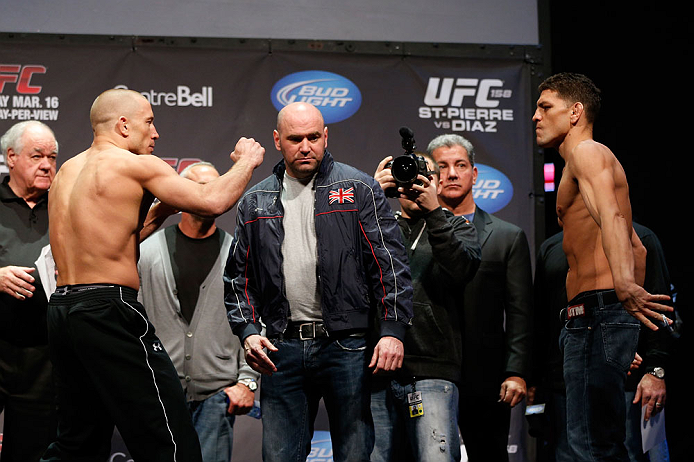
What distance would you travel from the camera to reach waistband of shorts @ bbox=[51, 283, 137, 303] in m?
2.90

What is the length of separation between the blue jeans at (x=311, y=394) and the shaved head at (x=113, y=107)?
1.18 m

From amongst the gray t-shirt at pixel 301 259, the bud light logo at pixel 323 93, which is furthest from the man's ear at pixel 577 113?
the bud light logo at pixel 323 93

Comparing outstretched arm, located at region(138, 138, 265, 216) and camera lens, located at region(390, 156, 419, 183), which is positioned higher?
camera lens, located at region(390, 156, 419, 183)

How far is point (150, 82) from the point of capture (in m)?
4.81

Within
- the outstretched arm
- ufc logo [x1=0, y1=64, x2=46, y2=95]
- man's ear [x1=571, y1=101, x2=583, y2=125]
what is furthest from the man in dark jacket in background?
ufc logo [x1=0, y1=64, x2=46, y2=95]

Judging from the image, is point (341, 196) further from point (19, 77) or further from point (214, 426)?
→ point (19, 77)

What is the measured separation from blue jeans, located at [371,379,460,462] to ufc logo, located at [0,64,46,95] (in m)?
3.01

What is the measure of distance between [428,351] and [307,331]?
Result: 609 mm

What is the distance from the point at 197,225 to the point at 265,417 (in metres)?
1.29

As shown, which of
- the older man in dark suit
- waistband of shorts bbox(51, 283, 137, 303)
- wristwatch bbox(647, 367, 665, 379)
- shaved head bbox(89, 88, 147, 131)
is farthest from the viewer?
wristwatch bbox(647, 367, 665, 379)

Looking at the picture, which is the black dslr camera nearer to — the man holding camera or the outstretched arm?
the man holding camera

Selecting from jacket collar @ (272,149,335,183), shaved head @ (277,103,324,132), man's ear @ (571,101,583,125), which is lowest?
jacket collar @ (272,149,335,183)

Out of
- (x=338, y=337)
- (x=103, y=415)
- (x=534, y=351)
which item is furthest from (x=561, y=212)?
(x=103, y=415)

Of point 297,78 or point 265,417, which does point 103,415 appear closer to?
point 265,417
